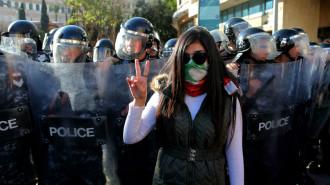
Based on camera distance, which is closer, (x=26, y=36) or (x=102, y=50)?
(x=26, y=36)

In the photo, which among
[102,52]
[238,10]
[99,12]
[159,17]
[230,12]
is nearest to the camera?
[102,52]

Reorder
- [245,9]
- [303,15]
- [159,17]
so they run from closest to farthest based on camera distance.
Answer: [303,15] → [245,9] → [159,17]

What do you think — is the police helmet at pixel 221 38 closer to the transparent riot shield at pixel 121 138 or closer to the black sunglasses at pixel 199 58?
the transparent riot shield at pixel 121 138

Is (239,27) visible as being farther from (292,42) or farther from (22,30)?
(22,30)

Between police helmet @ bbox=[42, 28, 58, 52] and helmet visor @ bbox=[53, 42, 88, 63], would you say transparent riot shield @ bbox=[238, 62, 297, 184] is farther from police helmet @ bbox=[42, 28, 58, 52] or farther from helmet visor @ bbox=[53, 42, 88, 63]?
police helmet @ bbox=[42, 28, 58, 52]

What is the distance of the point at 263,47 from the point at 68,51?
2.16 metres

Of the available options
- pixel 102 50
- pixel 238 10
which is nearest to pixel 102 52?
pixel 102 50

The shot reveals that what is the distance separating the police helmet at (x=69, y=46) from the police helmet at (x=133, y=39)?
39 cm

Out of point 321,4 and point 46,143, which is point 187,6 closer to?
point 321,4

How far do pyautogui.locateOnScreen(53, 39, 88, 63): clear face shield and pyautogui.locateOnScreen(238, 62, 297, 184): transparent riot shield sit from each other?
5.32ft

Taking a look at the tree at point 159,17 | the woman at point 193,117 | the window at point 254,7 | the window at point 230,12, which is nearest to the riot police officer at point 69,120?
the woman at point 193,117

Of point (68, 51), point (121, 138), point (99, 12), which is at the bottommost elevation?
point (121, 138)

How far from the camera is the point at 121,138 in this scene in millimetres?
2311

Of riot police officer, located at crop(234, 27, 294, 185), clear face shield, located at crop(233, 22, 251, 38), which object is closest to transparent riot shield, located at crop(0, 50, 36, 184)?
riot police officer, located at crop(234, 27, 294, 185)
